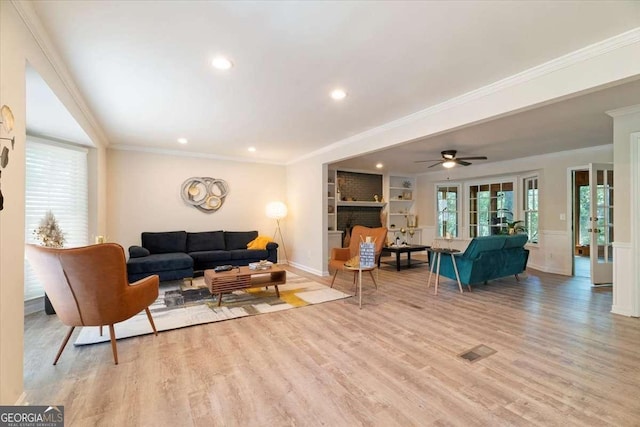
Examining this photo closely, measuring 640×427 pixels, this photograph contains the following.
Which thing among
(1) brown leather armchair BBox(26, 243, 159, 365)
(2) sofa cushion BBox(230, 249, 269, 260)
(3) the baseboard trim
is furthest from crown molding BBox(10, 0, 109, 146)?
(2) sofa cushion BBox(230, 249, 269, 260)

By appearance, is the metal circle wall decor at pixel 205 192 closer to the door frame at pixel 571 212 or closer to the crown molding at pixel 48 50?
the crown molding at pixel 48 50

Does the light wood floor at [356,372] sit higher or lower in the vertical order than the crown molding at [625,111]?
lower

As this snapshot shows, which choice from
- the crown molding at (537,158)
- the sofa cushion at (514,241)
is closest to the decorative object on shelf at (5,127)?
the sofa cushion at (514,241)

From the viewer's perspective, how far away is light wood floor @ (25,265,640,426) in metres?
1.71

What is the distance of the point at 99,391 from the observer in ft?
6.32

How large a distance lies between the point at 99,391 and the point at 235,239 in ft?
13.6

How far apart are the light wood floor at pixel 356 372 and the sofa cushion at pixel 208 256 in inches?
80.4

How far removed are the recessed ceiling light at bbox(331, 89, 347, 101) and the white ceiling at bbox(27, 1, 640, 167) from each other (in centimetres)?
7

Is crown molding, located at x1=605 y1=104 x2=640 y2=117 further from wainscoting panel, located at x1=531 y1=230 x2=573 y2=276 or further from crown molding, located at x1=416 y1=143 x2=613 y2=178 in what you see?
wainscoting panel, located at x1=531 y1=230 x2=573 y2=276

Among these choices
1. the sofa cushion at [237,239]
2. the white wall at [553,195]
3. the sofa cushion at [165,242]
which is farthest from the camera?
the sofa cushion at [237,239]

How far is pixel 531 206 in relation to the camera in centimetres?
645

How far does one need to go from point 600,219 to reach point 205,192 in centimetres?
718

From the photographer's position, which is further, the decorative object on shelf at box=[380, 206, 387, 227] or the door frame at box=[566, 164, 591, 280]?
the decorative object on shelf at box=[380, 206, 387, 227]

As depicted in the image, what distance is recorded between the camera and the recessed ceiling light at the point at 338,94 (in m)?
2.94
